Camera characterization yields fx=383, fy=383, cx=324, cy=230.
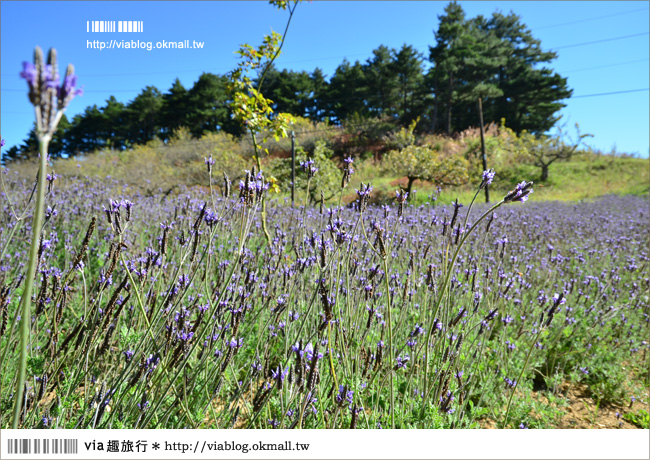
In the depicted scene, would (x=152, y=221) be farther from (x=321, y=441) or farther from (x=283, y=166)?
(x=283, y=166)

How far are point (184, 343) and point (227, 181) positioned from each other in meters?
0.53

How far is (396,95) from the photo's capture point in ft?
55.3

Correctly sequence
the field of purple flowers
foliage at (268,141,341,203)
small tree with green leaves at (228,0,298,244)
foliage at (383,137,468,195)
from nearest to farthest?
the field of purple flowers
small tree with green leaves at (228,0,298,244)
foliage at (268,141,341,203)
foliage at (383,137,468,195)

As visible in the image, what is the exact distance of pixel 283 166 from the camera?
986cm

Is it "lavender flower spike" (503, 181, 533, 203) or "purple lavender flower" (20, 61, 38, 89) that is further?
"lavender flower spike" (503, 181, 533, 203)

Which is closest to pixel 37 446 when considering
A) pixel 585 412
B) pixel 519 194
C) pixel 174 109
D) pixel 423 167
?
pixel 519 194

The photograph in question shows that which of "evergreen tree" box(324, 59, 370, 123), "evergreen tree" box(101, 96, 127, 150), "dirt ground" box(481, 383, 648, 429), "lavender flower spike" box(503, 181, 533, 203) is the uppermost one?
"evergreen tree" box(324, 59, 370, 123)

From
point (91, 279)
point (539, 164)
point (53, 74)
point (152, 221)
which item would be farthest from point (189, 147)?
point (53, 74)

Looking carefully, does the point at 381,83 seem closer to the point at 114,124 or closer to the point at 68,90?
the point at 114,124

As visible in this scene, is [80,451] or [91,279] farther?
[91,279]

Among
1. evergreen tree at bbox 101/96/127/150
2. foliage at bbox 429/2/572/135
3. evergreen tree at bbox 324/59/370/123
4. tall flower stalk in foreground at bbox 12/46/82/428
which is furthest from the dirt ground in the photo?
evergreen tree at bbox 101/96/127/150

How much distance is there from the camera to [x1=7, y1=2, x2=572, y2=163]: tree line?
13.9 meters

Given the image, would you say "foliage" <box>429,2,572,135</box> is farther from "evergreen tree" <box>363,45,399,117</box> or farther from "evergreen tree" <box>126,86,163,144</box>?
"evergreen tree" <box>126,86,163,144</box>

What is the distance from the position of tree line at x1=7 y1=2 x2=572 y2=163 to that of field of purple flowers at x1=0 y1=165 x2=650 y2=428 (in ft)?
34.7
